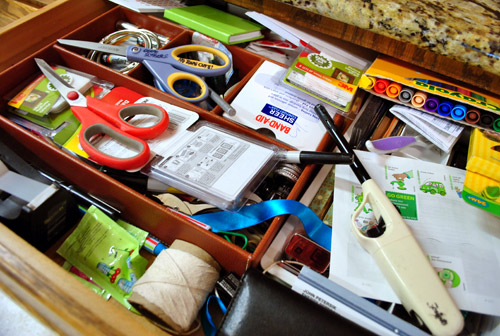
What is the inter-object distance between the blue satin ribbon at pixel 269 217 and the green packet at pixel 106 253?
0.39ft

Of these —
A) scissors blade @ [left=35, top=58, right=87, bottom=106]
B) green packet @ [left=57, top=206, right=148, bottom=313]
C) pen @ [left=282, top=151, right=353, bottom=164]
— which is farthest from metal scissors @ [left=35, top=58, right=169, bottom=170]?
pen @ [left=282, top=151, right=353, bottom=164]

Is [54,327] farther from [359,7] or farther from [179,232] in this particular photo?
[359,7]

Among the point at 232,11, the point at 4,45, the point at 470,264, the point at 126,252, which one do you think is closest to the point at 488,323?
the point at 470,264

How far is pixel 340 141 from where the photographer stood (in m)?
0.63

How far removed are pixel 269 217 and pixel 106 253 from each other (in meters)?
0.27

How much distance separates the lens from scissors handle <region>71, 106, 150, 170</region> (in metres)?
0.57

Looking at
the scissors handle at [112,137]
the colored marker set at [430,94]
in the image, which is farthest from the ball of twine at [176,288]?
the colored marker set at [430,94]

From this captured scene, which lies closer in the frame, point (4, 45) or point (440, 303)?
point (440, 303)

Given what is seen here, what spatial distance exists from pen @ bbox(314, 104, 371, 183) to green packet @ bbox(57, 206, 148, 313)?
1.26 feet

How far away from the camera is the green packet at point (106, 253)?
566mm

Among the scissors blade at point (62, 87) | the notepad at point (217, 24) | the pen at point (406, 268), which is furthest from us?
the notepad at point (217, 24)

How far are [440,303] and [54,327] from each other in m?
0.48

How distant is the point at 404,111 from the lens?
644 millimetres

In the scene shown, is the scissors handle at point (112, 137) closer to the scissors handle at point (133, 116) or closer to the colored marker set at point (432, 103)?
the scissors handle at point (133, 116)
